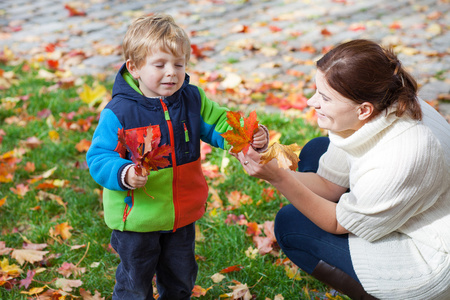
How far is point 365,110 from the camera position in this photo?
1.88m

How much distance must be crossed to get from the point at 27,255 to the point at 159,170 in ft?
3.66

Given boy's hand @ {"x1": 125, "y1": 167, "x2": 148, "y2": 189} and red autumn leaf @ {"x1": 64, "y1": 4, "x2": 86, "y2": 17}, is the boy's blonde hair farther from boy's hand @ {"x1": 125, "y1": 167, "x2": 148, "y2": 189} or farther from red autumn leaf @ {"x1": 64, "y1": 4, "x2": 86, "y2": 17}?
red autumn leaf @ {"x1": 64, "y1": 4, "x2": 86, "y2": 17}

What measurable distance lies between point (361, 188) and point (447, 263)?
0.43 meters

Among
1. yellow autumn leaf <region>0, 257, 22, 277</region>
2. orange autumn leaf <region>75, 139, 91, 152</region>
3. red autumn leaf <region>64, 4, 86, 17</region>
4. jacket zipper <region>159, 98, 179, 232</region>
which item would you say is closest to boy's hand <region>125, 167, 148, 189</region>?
jacket zipper <region>159, 98, 179, 232</region>

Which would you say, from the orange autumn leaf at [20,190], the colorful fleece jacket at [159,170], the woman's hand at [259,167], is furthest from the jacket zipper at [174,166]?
the orange autumn leaf at [20,190]

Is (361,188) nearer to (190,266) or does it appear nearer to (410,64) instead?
(190,266)

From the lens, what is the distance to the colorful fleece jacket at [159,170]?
1.79 metres

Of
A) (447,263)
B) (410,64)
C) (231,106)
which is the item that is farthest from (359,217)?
(410,64)

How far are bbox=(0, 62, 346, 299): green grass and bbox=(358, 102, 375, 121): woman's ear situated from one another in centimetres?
94

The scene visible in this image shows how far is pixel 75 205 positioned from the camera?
9.55ft

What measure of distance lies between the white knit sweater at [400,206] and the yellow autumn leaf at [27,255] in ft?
5.13

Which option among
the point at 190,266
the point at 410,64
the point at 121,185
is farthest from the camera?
the point at 410,64

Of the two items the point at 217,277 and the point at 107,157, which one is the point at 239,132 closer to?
the point at 107,157

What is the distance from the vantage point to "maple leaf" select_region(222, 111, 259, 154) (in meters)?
1.80
